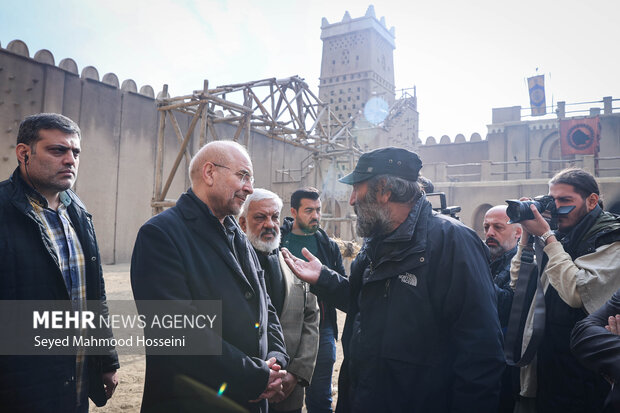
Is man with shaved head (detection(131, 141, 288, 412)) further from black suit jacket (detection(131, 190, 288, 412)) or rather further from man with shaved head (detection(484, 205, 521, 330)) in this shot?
man with shaved head (detection(484, 205, 521, 330))

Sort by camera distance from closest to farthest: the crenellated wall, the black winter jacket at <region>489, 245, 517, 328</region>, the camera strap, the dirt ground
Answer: the camera strap → the black winter jacket at <region>489, 245, 517, 328</region> → the dirt ground → the crenellated wall

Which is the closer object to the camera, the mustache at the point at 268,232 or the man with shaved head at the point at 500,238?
the mustache at the point at 268,232

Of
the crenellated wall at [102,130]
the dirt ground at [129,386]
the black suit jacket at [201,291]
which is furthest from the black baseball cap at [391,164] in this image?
the crenellated wall at [102,130]

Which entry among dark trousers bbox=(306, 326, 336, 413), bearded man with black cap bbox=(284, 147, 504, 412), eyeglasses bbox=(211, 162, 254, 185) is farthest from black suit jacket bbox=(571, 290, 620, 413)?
dark trousers bbox=(306, 326, 336, 413)

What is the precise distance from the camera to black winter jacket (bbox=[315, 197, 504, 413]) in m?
1.75

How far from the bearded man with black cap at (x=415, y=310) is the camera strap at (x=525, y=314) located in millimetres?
866

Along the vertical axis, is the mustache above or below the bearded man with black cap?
above

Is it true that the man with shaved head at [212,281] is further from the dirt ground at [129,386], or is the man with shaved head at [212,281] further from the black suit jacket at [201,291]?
the dirt ground at [129,386]

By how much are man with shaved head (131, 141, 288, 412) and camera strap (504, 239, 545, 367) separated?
149 cm

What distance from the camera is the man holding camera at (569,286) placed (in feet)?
7.47

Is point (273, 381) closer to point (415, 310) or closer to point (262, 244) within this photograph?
point (415, 310)

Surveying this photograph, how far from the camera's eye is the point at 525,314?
2.67m

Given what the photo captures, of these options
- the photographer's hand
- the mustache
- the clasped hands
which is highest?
the photographer's hand

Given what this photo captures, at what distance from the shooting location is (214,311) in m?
1.99
